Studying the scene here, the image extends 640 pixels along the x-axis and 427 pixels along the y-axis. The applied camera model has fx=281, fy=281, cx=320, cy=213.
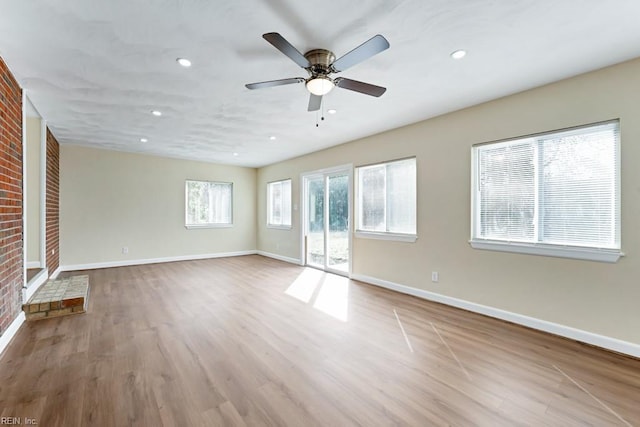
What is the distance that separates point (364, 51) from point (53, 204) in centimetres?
604

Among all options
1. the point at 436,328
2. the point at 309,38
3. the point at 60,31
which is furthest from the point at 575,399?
the point at 60,31

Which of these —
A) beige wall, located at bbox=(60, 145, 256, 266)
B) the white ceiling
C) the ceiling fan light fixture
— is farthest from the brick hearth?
the ceiling fan light fixture

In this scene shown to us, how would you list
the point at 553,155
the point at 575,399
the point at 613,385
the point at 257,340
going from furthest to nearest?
1. the point at 553,155
2. the point at 257,340
3. the point at 613,385
4. the point at 575,399

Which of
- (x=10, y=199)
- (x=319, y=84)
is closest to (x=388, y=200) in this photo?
(x=319, y=84)

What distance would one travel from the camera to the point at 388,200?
453 centimetres

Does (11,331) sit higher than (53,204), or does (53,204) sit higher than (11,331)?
(53,204)

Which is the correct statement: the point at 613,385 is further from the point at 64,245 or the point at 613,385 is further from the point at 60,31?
the point at 64,245

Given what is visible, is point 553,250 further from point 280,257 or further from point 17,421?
point 280,257

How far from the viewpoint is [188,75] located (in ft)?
8.93

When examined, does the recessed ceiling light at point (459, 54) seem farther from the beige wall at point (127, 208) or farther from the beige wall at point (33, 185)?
the beige wall at point (127, 208)

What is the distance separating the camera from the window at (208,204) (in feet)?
23.2

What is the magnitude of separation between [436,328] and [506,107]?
2561 mm

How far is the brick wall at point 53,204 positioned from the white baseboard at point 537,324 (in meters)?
5.77

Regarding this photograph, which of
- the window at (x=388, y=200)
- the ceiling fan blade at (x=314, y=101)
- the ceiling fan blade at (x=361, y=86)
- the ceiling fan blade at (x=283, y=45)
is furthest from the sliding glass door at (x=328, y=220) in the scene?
the ceiling fan blade at (x=283, y=45)
